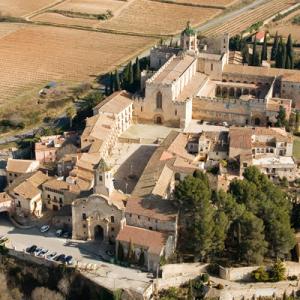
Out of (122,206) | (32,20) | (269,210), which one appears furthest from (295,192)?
(32,20)

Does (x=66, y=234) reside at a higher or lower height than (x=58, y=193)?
lower

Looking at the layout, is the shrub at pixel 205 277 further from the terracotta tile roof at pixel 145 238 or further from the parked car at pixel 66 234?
the parked car at pixel 66 234

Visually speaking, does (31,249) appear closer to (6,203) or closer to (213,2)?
(6,203)

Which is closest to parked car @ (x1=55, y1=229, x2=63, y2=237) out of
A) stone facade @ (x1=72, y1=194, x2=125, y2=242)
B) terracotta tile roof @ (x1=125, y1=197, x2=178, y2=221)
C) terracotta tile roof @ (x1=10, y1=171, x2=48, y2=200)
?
stone facade @ (x1=72, y1=194, x2=125, y2=242)

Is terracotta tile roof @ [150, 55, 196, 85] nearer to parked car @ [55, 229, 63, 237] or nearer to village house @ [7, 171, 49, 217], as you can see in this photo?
village house @ [7, 171, 49, 217]

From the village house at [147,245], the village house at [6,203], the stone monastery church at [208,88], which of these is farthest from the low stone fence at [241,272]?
the stone monastery church at [208,88]

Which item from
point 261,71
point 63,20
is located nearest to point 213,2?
A: point 63,20
